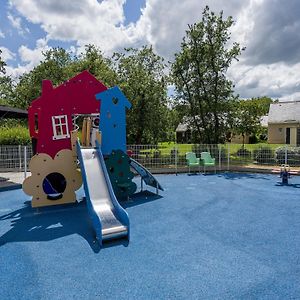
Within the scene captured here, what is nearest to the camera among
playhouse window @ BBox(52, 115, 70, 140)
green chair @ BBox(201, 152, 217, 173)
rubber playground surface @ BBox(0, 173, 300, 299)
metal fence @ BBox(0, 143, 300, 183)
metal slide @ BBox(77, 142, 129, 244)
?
rubber playground surface @ BBox(0, 173, 300, 299)

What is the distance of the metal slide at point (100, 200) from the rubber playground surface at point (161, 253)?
0.27 metres

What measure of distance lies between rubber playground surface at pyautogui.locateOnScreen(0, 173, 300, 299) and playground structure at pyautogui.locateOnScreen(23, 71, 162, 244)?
2.00ft

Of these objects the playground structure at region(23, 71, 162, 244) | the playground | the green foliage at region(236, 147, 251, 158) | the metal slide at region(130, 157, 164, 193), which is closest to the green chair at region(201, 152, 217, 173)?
the green foliage at region(236, 147, 251, 158)

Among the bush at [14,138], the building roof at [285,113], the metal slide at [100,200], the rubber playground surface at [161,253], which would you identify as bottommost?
the rubber playground surface at [161,253]

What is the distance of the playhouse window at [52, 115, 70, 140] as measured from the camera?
8102 mm

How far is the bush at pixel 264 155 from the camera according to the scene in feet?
47.5

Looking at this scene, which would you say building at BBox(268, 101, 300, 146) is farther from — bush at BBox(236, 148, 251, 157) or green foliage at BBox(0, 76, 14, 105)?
green foliage at BBox(0, 76, 14, 105)

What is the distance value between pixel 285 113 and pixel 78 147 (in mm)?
28784

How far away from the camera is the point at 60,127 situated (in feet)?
26.9

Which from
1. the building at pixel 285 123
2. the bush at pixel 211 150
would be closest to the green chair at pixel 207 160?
the bush at pixel 211 150

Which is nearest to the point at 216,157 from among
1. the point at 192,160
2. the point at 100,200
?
the point at 192,160

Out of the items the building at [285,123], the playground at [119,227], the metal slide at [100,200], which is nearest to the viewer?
the playground at [119,227]

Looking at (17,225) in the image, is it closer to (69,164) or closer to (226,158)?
(69,164)

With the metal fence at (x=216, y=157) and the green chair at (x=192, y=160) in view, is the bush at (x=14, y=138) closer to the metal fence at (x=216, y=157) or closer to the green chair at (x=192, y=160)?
the metal fence at (x=216, y=157)
